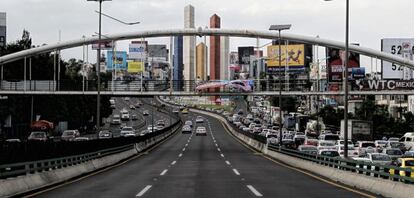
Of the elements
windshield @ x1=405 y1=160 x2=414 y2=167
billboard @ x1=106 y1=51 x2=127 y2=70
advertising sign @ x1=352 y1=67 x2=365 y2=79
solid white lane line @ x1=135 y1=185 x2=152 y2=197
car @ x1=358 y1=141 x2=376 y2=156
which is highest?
billboard @ x1=106 y1=51 x2=127 y2=70

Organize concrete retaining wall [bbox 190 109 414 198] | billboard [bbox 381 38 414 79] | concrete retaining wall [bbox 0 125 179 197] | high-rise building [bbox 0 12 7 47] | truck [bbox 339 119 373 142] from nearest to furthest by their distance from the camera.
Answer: concrete retaining wall [bbox 190 109 414 198] < concrete retaining wall [bbox 0 125 179 197] < truck [bbox 339 119 373 142] < billboard [bbox 381 38 414 79] < high-rise building [bbox 0 12 7 47]

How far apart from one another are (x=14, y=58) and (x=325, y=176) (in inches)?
2019

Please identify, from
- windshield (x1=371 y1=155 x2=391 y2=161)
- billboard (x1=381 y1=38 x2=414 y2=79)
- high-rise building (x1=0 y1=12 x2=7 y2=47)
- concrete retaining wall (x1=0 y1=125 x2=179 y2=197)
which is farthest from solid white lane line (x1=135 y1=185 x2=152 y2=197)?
high-rise building (x1=0 y1=12 x2=7 y2=47)

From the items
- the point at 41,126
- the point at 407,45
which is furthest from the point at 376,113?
the point at 41,126

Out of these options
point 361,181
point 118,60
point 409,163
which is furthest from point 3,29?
point 361,181

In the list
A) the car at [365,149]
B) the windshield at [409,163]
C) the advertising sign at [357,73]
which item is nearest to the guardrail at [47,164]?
the windshield at [409,163]

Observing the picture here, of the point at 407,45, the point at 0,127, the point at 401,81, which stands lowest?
the point at 0,127

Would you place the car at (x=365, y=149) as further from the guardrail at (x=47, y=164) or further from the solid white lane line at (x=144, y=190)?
the solid white lane line at (x=144, y=190)

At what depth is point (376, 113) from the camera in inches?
4154

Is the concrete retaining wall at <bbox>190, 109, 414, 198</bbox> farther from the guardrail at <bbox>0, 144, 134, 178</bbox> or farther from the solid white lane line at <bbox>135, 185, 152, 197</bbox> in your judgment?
the guardrail at <bbox>0, 144, 134, 178</bbox>

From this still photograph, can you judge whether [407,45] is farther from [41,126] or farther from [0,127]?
[0,127]

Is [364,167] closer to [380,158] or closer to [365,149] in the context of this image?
[380,158]

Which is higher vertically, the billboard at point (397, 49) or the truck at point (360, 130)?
the billboard at point (397, 49)

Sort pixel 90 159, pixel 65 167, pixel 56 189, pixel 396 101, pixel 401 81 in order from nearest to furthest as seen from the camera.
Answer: pixel 56 189, pixel 65 167, pixel 90 159, pixel 401 81, pixel 396 101
